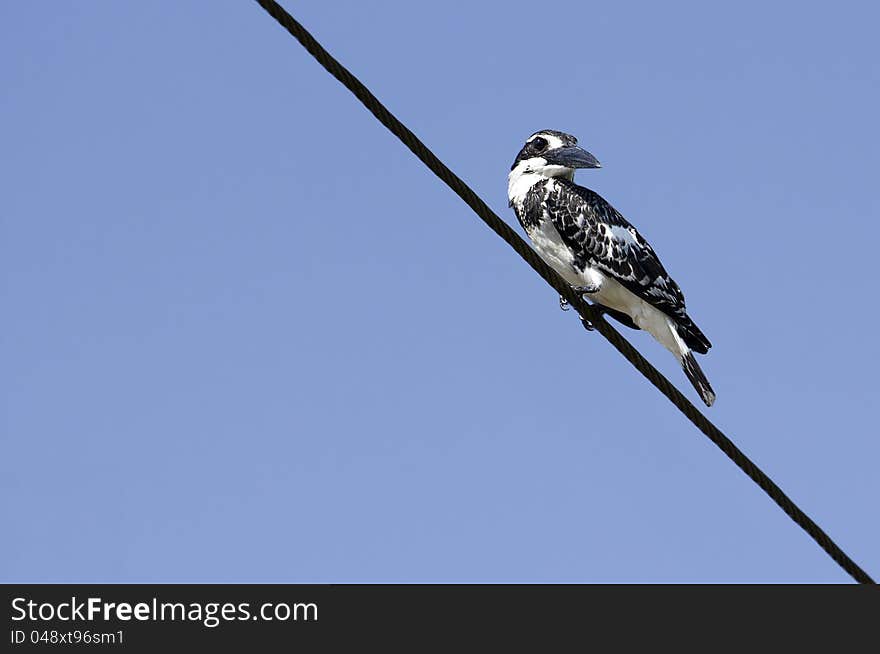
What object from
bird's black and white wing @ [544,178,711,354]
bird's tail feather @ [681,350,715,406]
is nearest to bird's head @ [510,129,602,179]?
bird's black and white wing @ [544,178,711,354]

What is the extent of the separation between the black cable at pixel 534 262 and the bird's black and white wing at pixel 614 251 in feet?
8.01

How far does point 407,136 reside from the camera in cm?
561

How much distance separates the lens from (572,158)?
32.3 ft

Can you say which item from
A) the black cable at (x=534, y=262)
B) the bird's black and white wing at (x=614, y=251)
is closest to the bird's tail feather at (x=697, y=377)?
the bird's black and white wing at (x=614, y=251)

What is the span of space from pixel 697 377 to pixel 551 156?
2.12 meters

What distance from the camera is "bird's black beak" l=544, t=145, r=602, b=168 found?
31.9 ft

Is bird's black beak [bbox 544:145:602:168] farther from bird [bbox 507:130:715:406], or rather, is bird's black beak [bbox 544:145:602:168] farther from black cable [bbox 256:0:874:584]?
black cable [bbox 256:0:874:584]

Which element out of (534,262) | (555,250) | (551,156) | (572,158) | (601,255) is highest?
(551,156)

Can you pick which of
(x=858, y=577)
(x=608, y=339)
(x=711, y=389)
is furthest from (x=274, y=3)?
(x=711, y=389)

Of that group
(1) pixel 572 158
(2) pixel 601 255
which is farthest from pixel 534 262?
(1) pixel 572 158

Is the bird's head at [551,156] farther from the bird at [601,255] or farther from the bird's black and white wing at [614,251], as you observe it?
the bird's black and white wing at [614,251]

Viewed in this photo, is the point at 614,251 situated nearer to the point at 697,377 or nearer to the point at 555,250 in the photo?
the point at 555,250
